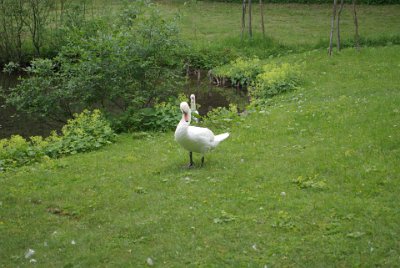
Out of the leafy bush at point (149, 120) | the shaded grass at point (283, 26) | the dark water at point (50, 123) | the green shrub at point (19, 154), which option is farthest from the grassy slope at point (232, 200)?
the shaded grass at point (283, 26)

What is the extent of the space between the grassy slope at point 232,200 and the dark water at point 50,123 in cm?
749

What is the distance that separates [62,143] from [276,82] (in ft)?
35.0

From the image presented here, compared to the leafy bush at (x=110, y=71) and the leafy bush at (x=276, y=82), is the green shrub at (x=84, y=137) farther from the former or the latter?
the leafy bush at (x=276, y=82)

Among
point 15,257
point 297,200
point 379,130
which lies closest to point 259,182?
point 297,200

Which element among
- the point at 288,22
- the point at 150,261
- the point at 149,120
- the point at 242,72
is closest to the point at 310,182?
the point at 150,261

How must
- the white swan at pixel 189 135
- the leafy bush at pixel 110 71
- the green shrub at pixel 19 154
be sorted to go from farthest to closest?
the leafy bush at pixel 110 71
the green shrub at pixel 19 154
the white swan at pixel 189 135

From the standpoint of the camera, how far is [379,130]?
14469mm

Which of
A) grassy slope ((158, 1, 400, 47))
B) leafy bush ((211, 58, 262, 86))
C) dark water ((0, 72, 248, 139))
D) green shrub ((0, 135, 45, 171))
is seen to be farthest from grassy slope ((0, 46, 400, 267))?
grassy slope ((158, 1, 400, 47))

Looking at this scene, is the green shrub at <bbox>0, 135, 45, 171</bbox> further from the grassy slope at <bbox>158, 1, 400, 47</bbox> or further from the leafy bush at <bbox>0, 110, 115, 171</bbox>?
the grassy slope at <bbox>158, 1, 400, 47</bbox>

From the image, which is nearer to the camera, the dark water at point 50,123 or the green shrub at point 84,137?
the green shrub at point 84,137

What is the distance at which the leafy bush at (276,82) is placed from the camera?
78.8 feet

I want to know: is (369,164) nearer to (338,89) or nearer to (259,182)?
(259,182)

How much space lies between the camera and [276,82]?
24.2 meters

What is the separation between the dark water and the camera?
2352 centimetres
